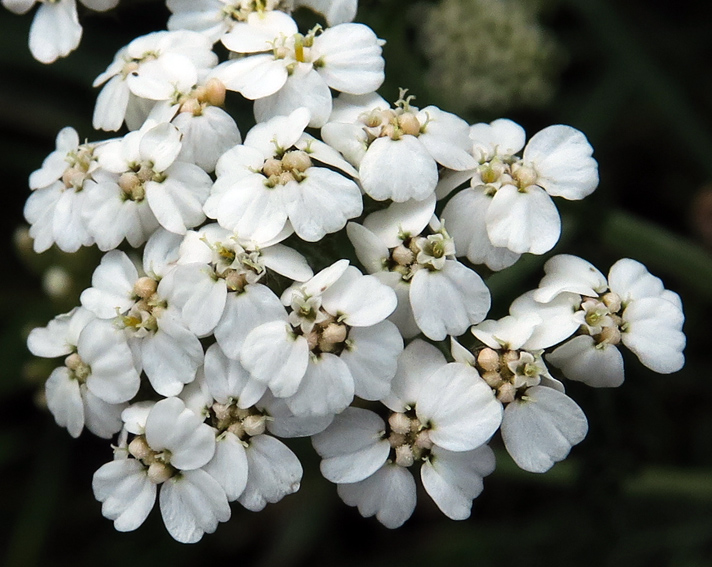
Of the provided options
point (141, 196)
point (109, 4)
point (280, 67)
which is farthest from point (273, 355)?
point (109, 4)

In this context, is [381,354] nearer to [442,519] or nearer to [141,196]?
[141,196]

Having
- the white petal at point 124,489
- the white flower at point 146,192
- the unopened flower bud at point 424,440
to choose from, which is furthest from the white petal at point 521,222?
the white petal at point 124,489

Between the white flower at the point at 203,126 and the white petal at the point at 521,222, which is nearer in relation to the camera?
the white petal at the point at 521,222

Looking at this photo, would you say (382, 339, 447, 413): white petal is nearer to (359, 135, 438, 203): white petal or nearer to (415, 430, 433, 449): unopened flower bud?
(415, 430, 433, 449): unopened flower bud

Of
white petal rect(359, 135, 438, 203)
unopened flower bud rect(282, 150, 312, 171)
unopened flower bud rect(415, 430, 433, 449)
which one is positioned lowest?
unopened flower bud rect(415, 430, 433, 449)

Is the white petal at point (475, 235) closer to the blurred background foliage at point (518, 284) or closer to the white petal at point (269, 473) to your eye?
the white petal at point (269, 473)

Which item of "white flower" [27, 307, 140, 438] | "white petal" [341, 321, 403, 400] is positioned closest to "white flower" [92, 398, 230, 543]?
"white flower" [27, 307, 140, 438]
